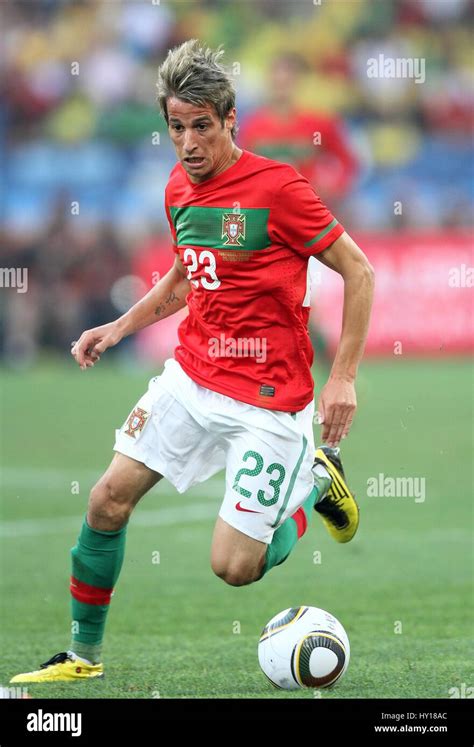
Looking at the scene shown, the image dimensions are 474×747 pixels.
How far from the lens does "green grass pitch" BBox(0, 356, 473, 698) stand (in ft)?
16.4

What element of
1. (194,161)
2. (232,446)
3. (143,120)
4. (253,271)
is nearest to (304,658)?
(232,446)

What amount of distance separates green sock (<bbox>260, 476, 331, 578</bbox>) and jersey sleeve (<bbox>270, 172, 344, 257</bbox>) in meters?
1.11

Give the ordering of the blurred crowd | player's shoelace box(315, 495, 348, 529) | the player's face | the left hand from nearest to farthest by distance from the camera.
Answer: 1. the left hand
2. the player's face
3. player's shoelace box(315, 495, 348, 529)
4. the blurred crowd

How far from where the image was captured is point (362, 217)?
841 inches

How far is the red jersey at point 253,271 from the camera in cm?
473

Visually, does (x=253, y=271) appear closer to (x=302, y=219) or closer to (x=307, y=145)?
(x=302, y=219)

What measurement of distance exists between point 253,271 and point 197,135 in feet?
1.73

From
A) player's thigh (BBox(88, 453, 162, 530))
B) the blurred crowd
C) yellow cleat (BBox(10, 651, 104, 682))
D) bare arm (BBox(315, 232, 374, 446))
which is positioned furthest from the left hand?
the blurred crowd

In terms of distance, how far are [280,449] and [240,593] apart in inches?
82.8

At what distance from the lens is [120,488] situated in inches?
192

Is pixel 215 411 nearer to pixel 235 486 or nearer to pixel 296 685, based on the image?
pixel 235 486

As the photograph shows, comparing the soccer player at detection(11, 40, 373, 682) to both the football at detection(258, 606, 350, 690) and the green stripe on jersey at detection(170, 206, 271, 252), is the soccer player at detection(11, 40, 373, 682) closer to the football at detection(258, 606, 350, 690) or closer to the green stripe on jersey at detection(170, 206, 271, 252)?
the green stripe on jersey at detection(170, 206, 271, 252)

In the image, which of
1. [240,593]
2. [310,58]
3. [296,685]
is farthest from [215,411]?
[310,58]
